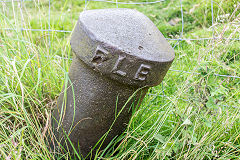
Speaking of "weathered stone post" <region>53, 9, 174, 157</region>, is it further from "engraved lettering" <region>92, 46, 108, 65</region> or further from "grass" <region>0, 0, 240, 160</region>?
"grass" <region>0, 0, 240, 160</region>

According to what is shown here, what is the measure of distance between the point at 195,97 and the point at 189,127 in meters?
0.23

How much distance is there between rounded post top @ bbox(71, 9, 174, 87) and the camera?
142cm

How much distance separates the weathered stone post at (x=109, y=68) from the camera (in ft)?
4.70

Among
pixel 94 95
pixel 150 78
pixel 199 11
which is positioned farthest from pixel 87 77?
pixel 199 11

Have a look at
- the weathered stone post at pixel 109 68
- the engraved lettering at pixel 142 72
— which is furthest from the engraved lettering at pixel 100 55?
the engraved lettering at pixel 142 72

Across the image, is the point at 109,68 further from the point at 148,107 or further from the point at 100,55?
the point at 148,107

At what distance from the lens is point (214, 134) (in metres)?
1.79

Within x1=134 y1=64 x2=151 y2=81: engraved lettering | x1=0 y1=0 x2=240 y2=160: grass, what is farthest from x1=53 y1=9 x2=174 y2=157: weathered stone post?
x1=0 y1=0 x2=240 y2=160: grass

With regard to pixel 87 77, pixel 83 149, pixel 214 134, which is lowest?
pixel 83 149

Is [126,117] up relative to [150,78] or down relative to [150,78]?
down

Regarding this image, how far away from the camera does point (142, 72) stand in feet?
4.76

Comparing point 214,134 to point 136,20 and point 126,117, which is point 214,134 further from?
point 136,20

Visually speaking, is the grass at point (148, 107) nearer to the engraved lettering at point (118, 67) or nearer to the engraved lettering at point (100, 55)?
the engraved lettering at point (100, 55)

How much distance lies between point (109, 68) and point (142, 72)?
194mm
